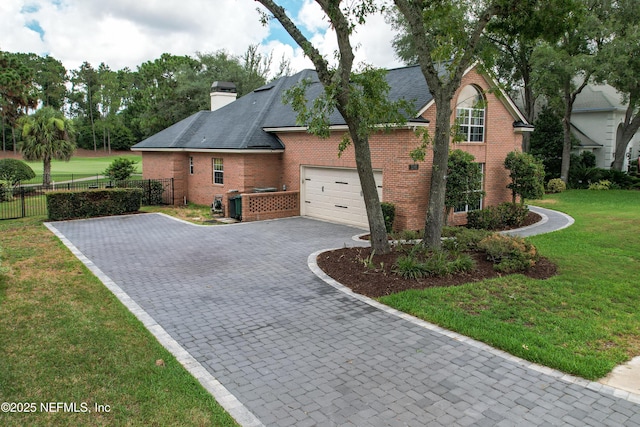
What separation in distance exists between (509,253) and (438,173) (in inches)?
97.6

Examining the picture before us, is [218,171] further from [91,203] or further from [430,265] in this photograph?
[430,265]

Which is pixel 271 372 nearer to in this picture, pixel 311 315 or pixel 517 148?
pixel 311 315

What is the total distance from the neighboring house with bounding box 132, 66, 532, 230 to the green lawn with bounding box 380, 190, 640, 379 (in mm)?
5226

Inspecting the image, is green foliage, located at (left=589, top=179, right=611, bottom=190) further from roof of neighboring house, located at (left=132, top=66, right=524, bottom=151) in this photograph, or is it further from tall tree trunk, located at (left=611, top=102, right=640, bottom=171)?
roof of neighboring house, located at (left=132, top=66, right=524, bottom=151)

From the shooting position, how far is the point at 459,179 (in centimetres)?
1528

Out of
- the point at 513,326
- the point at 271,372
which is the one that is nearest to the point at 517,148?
the point at 513,326

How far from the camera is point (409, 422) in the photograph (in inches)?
194

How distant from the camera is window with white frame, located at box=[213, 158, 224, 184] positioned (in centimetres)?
2172

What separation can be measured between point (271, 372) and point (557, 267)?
26.1 ft

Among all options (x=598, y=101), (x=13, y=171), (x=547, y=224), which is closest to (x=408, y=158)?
(x=547, y=224)

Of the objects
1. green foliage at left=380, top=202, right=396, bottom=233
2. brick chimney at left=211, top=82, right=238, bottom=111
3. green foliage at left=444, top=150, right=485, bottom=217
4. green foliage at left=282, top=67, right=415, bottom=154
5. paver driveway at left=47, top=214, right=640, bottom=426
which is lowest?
paver driveway at left=47, top=214, right=640, bottom=426

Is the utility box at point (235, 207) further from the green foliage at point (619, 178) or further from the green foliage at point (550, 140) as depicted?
the green foliage at point (619, 178)

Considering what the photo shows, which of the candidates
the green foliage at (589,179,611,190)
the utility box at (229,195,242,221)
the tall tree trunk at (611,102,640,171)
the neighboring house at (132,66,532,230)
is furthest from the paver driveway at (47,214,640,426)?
the tall tree trunk at (611,102,640,171)

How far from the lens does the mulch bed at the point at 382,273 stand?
9.55 m
